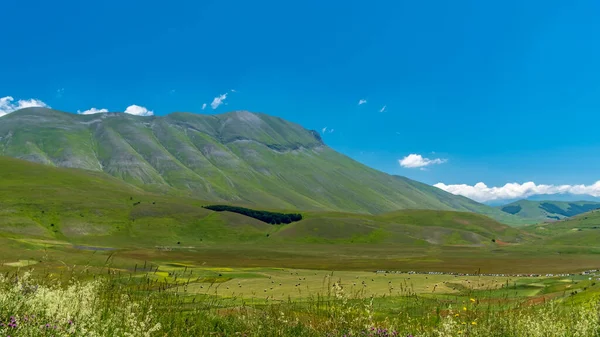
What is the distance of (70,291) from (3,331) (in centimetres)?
404

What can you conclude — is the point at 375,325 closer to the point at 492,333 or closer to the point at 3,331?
the point at 492,333

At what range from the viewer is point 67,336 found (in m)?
7.38

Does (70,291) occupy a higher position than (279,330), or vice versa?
(70,291)

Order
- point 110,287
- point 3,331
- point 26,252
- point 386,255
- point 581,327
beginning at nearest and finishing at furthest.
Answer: point 3,331
point 581,327
point 110,287
point 26,252
point 386,255

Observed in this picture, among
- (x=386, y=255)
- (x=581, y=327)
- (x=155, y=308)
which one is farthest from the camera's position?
(x=386, y=255)

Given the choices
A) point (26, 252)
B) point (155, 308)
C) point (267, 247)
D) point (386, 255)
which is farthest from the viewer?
point (267, 247)

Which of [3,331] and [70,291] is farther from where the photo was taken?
[70,291]

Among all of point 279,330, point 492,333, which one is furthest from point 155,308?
point 492,333

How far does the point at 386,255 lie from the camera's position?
552 feet

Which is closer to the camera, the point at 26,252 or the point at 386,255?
the point at 26,252

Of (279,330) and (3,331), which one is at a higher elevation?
(3,331)

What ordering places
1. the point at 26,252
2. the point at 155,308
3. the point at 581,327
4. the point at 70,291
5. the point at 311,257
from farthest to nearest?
the point at 311,257, the point at 26,252, the point at 155,308, the point at 70,291, the point at 581,327

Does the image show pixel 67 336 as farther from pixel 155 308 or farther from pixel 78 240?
pixel 78 240

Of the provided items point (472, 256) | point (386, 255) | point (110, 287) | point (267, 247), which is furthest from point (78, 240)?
point (110, 287)
